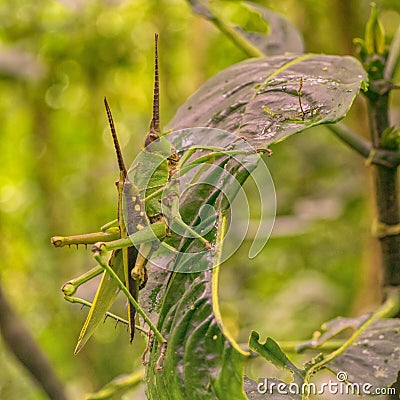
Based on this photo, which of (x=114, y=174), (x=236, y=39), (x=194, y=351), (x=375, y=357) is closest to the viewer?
(x=194, y=351)

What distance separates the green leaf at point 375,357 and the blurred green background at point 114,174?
68 centimetres

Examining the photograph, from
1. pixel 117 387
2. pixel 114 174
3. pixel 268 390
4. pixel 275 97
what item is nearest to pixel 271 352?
pixel 268 390

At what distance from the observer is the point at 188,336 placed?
0.29 m

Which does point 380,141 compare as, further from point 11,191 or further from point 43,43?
point 11,191

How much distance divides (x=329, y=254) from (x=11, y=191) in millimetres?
951

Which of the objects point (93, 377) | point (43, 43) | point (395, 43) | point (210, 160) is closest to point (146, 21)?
point (43, 43)

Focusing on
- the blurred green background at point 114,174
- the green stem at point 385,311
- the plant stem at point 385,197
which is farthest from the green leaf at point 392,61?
the blurred green background at point 114,174

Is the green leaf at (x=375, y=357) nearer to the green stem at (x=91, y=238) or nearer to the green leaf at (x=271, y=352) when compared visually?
the green leaf at (x=271, y=352)

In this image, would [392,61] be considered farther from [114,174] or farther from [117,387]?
[114,174]

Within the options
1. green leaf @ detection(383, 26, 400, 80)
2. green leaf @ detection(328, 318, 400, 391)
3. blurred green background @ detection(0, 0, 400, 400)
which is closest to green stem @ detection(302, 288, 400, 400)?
green leaf @ detection(328, 318, 400, 391)

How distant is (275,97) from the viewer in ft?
1.12

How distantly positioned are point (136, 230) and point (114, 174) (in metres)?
1.28

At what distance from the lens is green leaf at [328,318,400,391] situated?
0.39 metres

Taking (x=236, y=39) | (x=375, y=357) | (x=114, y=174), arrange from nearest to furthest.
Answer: (x=375, y=357)
(x=236, y=39)
(x=114, y=174)
